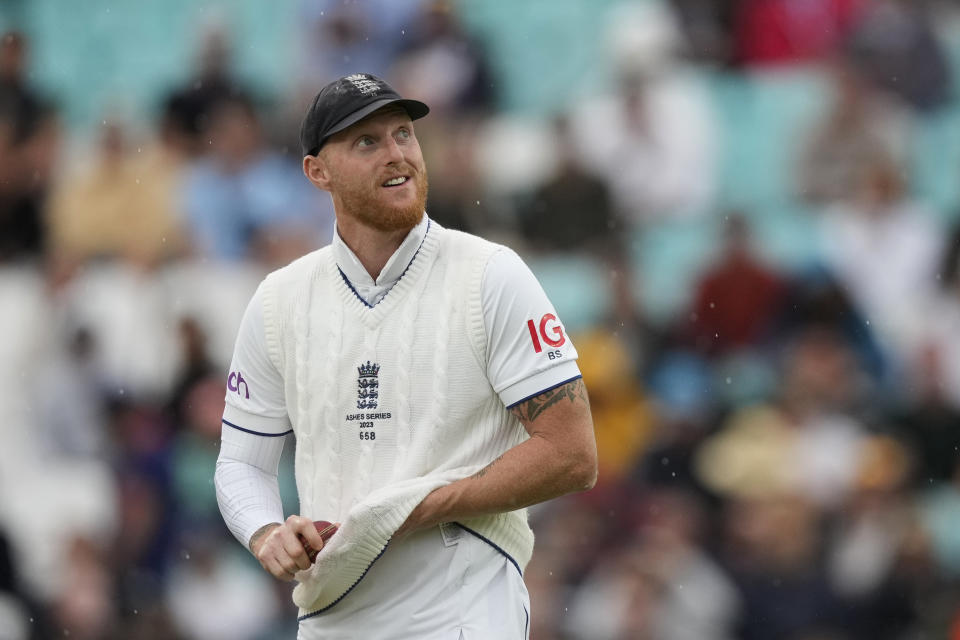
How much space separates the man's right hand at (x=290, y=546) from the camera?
159 inches

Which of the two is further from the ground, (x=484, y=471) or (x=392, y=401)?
(x=392, y=401)

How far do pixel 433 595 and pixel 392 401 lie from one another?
0.51m

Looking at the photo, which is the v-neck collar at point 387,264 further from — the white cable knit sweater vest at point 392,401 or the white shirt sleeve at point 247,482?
the white shirt sleeve at point 247,482

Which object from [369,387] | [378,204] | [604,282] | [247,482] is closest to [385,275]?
[378,204]

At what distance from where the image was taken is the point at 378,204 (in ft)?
13.9

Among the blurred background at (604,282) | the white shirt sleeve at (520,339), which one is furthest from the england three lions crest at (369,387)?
the blurred background at (604,282)

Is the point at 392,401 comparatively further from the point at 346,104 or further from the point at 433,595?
the point at 346,104

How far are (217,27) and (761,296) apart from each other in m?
4.75

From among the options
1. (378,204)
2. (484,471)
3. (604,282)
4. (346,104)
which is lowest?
(604,282)

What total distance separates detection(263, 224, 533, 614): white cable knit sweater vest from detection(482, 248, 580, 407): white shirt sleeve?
0.13 feet

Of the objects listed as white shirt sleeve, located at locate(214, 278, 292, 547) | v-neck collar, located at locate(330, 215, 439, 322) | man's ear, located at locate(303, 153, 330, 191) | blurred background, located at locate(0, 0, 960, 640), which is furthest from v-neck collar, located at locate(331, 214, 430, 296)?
blurred background, located at locate(0, 0, 960, 640)

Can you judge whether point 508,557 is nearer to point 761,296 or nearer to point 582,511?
point 582,511

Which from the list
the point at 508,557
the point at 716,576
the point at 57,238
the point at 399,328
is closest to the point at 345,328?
the point at 399,328

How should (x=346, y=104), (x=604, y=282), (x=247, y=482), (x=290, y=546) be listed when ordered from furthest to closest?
(x=604, y=282)
(x=247, y=482)
(x=346, y=104)
(x=290, y=546)
